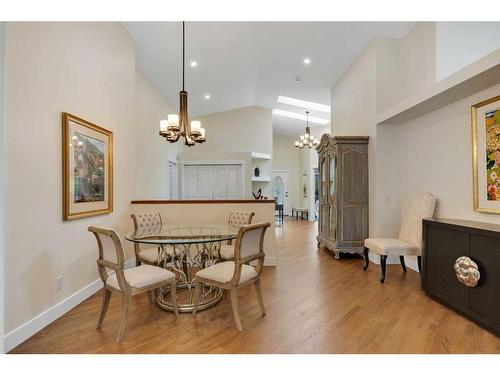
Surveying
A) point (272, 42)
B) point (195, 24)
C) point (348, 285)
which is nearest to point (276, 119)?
point (272, 42)

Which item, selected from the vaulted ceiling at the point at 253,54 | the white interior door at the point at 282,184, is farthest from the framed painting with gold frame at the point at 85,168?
the white interior door at the point at 282,184

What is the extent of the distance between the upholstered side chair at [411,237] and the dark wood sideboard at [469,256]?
34 cm

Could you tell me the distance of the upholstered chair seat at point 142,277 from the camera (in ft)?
7.00

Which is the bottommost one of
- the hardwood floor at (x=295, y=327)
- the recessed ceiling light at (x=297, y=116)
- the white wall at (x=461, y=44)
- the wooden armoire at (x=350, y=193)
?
the hardwood floor at (x=295, y=327)

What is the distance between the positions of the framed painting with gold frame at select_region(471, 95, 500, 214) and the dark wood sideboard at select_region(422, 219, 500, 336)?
33 cm

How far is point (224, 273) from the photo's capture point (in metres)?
2.29

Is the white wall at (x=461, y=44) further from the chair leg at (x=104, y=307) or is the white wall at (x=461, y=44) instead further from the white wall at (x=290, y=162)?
the white wall at (x=290, y=162)

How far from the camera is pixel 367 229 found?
4316mm

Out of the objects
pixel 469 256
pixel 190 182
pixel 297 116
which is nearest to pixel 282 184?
pixel 297 116

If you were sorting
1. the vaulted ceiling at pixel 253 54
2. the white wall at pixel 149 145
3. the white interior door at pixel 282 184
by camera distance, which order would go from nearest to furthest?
the vaulted ceiling at pixel 253 54
the white wall at pixel 149 145
the white interior door at pixel 282 184

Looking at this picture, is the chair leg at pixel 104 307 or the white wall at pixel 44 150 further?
the chair leg at pixel 104 307

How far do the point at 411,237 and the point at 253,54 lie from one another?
403cm

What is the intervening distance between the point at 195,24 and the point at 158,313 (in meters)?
3.77

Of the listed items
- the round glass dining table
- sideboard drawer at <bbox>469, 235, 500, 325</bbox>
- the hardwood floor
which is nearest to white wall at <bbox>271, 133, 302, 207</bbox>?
the hardwood floor
